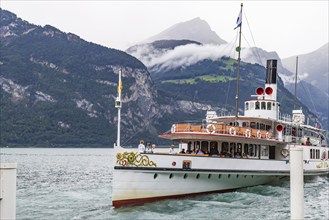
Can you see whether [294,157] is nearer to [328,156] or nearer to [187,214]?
[187,214]

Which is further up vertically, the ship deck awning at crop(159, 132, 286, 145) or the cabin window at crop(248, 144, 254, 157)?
the ship deck awning at crop(159, 132, 286, 145)

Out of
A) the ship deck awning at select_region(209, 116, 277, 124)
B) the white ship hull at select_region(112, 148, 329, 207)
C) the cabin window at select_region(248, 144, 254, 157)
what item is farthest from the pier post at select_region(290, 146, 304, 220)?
the ship deck awning at select_region(209, 116, 277, 124)

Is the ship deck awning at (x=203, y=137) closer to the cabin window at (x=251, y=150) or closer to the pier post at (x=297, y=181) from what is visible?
the cabin window at (x=251, y=150)

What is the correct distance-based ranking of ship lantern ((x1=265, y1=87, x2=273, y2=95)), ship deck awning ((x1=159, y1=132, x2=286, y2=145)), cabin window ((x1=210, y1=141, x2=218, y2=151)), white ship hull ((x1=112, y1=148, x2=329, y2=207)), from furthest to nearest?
1. ship lantern ((x1=265, y1=87, x2=273, y2=95))
2. cabin window ((x1=210, y1=141, x2=218, y2=151))
3. ship deck awning ((x1=159, y1=132, x2=286, y2=145))
4. white ship hull ((x1=112, y1=148, x2=329, y2=207))

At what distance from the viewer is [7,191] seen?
6969 mm

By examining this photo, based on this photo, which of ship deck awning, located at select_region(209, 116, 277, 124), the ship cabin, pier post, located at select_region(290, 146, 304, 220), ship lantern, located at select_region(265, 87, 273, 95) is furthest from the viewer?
ship lantern, located at select_region(265, 87, 273, 95)

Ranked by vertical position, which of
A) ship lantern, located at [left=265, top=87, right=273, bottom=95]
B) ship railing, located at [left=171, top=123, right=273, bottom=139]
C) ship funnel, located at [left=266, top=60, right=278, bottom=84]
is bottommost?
ship railing, located at [left=171, top=123, right=273, bottom=139]

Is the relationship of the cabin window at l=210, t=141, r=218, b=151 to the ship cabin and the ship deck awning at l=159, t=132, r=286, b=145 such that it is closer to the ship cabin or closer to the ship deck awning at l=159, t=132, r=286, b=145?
the ship cabin

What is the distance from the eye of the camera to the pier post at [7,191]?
6.96 meters

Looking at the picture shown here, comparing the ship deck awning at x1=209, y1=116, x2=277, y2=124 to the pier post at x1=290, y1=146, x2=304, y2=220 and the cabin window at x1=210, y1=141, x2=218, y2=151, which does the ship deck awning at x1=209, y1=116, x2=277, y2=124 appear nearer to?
the cabin window at x1=210, y1=141, x2=218, y2=151

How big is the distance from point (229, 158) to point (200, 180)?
246cm

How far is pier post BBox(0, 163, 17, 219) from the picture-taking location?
22.8 ft

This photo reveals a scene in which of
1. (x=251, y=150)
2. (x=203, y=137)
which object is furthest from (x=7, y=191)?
(x=251, y=150)

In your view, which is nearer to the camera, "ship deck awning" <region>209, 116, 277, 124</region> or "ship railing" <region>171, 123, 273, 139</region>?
"ship railing" <region>171, 123, 273, 139</region>
